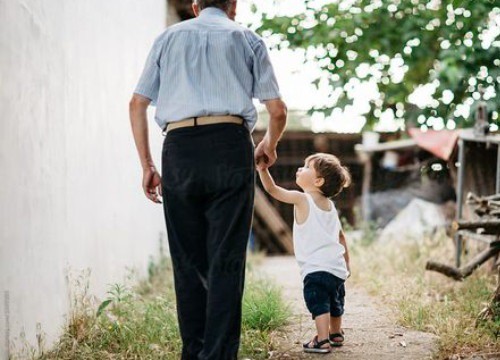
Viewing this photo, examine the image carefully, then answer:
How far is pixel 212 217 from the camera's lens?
118 inches

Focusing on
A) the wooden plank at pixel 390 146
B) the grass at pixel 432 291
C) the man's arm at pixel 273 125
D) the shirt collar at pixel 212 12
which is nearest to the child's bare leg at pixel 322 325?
the grass at pixel 432 291

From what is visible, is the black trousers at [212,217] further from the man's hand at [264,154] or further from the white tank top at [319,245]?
the white tank top at [319,245]

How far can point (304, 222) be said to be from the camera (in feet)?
12.9

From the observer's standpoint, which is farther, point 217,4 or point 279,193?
point 279,193

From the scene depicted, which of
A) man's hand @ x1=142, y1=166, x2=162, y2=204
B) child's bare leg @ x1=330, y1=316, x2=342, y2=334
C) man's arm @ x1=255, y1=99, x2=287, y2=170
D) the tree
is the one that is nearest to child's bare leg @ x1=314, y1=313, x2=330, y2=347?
child's bare leg @ x1=330, y1=316, x2=342, y2=334

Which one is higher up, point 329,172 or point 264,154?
point 264,154

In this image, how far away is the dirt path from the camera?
383cm

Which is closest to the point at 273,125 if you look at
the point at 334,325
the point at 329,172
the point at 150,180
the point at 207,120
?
the point at 207,120

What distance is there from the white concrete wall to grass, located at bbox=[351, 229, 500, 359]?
6.82 feet

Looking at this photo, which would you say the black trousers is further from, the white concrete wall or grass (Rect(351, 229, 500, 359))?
grass (Rect(351, 229, 500, 359))

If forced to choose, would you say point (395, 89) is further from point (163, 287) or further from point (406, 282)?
point (163, 287)

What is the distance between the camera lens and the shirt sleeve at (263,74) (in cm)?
306

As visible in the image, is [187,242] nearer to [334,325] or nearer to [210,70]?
[210,70]

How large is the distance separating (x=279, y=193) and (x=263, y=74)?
0.91 m
